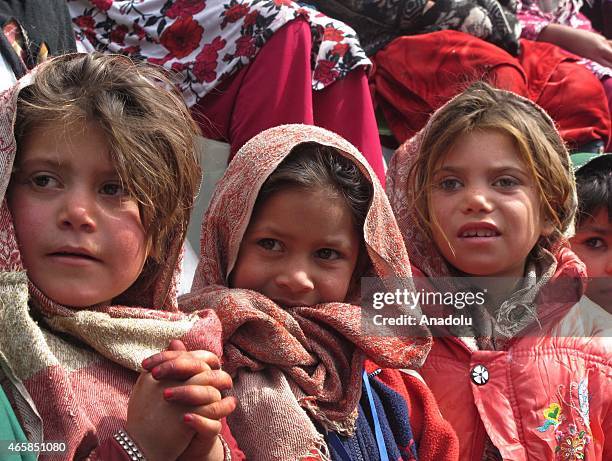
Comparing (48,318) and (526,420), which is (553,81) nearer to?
(526,420)

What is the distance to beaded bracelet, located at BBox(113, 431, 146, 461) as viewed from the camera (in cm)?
177

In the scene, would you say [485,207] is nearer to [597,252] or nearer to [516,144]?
[516,144]

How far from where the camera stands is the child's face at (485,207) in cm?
286

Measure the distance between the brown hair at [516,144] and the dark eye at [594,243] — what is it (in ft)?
1.26

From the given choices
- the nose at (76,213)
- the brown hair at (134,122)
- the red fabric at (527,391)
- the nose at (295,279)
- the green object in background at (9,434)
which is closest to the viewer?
the green object in background at (9,434)

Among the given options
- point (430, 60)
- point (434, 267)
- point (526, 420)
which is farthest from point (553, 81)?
point (526, 420)

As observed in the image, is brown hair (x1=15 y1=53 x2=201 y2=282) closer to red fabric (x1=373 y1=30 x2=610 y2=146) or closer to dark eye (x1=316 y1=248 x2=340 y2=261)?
dark eye (x1=316 y1=248 x2=340 y2=261)

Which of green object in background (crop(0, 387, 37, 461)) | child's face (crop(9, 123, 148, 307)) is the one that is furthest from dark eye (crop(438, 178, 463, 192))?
green object in background (crop(0, 387, 37, 461))

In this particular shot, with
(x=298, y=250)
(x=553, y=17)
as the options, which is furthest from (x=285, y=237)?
(x=553, y=17)

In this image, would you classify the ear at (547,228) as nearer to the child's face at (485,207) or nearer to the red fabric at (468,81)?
the child's face at (485,207)

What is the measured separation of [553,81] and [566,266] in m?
1.38

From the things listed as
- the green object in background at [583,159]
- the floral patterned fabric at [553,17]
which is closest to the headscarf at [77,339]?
the green object in background at [583,159]

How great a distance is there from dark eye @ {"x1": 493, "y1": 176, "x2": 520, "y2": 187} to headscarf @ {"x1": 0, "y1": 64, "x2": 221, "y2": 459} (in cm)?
113

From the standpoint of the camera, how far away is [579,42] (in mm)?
4598
